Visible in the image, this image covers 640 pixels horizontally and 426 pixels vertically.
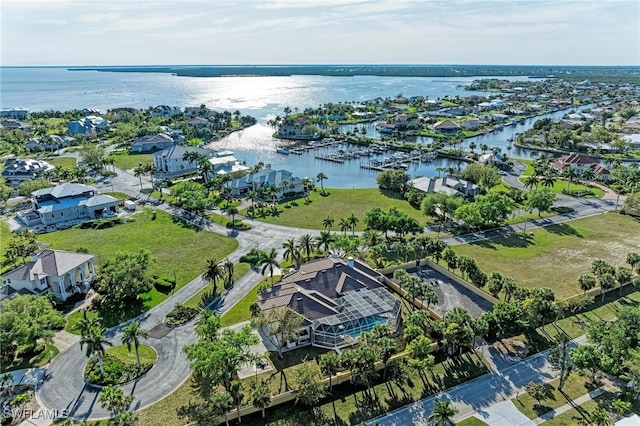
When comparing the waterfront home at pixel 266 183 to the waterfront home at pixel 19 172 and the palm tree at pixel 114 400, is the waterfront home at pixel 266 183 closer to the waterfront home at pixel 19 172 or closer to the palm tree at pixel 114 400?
the waterfront home at pixel 19 172

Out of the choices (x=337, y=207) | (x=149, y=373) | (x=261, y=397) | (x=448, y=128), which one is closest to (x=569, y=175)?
(x=337, y=207)

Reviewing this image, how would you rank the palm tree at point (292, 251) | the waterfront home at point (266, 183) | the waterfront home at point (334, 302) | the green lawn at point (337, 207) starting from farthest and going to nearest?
1. the waterfront home at point (266, 183)
2. the green lawn at point (337, 207)
3. the palm tree at point (292, 251)
4. the waterfront home at point (334, 302)

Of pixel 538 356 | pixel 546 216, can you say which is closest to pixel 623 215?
pixel 546 216

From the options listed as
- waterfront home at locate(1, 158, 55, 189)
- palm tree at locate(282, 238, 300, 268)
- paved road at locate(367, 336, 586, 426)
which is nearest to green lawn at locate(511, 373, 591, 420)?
paved road at locate(367, 336, 586, 426)

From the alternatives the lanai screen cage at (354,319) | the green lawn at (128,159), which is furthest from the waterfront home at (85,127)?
the lanai screen cage at (354,319)

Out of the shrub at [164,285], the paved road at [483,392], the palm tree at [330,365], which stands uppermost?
the palm tree at [330,365]

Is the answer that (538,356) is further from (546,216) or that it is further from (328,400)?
(546,216)

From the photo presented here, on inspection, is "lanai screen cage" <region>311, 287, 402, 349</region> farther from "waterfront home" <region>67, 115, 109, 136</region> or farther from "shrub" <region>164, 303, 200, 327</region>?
"waterfront home" <region>67, 115, 109, 136</region>
